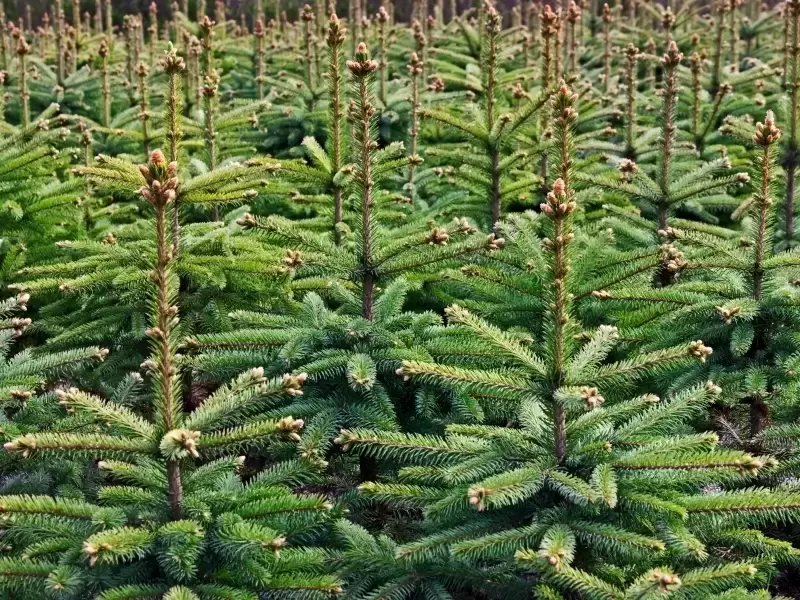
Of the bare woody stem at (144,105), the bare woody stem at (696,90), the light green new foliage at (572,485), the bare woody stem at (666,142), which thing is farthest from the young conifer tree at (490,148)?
the bare woody stem at (144,105)

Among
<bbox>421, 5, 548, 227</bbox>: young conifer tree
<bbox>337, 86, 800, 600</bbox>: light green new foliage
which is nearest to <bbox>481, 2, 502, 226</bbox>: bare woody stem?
<bbox>421, 5, 548, 227</bbox>: young conifer tree

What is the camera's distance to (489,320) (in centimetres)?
406

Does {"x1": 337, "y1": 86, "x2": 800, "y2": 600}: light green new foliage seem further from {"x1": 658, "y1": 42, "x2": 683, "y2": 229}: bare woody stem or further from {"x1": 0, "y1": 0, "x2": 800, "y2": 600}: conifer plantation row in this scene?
{"x1": 658, "y1": 42, "x2": 683, "y2": 229}: bare woody stem

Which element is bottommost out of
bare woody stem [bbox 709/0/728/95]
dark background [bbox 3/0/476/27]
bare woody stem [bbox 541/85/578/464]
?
bare woody stem [bbox 541/85/578/464]

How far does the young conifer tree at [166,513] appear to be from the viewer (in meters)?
2.39

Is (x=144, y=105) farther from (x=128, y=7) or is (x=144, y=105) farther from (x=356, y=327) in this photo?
(x=128, y=7)

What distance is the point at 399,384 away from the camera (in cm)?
347

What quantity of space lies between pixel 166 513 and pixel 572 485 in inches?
52.0

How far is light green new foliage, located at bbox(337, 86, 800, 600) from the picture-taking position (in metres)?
2.41

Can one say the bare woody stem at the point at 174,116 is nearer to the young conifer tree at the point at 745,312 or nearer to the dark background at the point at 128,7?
the young conifer tree at the point at 745,312

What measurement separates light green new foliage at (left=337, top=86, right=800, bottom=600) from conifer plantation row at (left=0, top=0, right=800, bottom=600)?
0.4 inches

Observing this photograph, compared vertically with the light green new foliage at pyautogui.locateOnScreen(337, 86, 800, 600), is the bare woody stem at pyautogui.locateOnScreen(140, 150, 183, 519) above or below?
above

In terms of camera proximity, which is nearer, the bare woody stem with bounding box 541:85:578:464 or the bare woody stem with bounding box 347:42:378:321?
the bare woody stem with bounding box 541:85:578:464

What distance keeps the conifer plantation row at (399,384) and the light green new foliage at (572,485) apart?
1cm
